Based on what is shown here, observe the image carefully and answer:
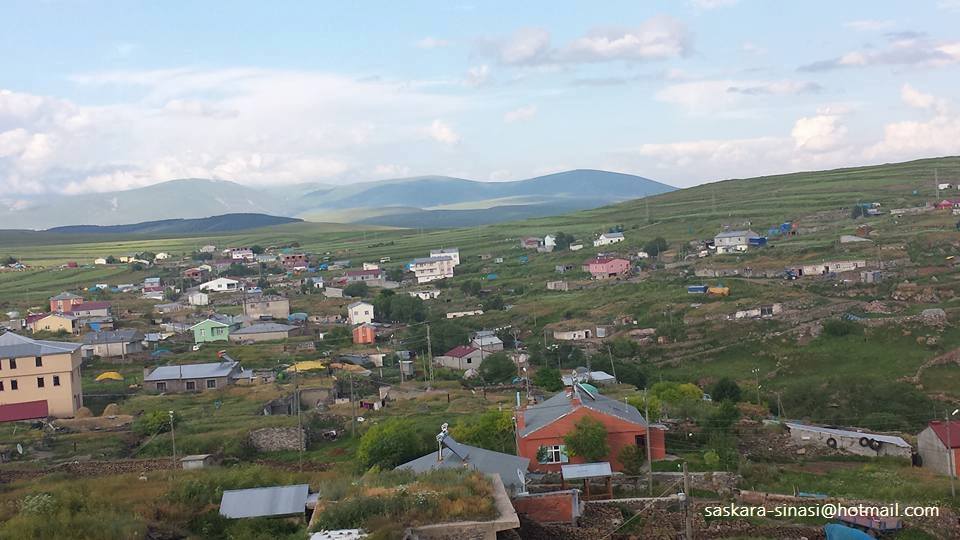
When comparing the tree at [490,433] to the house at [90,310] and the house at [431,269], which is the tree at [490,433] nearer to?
the house at [90,310]

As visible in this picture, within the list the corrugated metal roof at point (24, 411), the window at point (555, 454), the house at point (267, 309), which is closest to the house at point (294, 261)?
the house at point (267, 309)

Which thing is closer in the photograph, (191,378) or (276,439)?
(276,439)

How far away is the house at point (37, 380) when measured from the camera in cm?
3138

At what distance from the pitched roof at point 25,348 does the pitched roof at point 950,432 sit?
26.8m

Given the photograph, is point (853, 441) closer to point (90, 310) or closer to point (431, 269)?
point (90, 310)

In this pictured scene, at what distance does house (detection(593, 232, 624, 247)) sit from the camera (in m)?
87.1

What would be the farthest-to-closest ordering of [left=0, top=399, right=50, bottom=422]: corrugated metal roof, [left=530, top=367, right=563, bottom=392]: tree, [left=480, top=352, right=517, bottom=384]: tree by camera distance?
1. [left=480, top=352, right=517, bottom=384]: tree
2. [left=530, top=367, right=563, bottom=392]: tree
3. [left=0, top=399, right=50, bottom=422]: corrugated metal roof

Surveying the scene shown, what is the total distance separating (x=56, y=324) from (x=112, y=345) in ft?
33.0

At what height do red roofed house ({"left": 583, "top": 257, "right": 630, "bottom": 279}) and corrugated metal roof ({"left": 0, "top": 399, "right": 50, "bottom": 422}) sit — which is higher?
red roofed house ({"left": 583, "top": 257, "right": 630, "bottom": 279})

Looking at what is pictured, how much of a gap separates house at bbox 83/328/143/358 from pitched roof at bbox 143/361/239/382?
8.34 metres

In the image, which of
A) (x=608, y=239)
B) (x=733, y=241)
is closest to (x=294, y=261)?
(x=608, y=239)

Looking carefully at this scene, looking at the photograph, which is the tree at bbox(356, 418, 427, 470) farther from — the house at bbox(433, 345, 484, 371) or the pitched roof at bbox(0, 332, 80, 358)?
the house at bbox(433, 345, 484, 371)

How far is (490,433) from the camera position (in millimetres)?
22047

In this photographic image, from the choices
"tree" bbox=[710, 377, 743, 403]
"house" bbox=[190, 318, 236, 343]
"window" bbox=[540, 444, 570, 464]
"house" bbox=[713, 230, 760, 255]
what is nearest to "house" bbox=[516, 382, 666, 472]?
"window" bbox=[540, 444, 570, 464]
